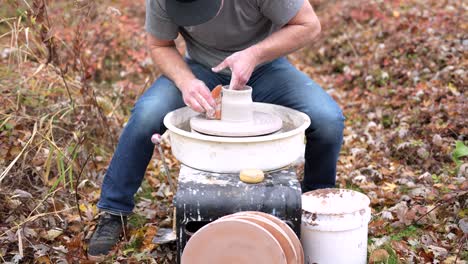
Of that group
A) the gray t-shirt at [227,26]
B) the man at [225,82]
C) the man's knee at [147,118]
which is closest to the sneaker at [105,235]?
the man at [225,82]

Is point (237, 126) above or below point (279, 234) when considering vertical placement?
above

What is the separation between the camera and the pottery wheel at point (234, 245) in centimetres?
244

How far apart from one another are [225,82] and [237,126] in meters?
0.63

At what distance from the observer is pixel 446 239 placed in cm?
327

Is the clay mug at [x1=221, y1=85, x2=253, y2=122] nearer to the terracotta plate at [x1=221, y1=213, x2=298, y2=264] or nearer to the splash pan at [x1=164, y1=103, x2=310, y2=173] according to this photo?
the splash pan at [x1=164, y1=103, x2=310, y2=173]

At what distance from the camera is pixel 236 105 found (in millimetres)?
2930

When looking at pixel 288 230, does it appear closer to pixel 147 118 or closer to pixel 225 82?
pixel 147 118

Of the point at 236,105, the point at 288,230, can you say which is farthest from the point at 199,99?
the point at 288,230

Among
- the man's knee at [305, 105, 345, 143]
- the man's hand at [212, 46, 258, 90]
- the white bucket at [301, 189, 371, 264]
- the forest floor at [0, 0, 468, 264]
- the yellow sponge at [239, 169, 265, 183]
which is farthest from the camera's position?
the forest floor at [0, 0, 468, 264]

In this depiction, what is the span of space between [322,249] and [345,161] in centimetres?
170

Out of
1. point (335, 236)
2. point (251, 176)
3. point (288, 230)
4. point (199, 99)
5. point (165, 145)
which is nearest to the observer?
point (288, 230)

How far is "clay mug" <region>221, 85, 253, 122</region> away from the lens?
292 centimetres

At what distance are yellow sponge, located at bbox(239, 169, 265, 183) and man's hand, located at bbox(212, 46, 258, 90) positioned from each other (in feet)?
1.50

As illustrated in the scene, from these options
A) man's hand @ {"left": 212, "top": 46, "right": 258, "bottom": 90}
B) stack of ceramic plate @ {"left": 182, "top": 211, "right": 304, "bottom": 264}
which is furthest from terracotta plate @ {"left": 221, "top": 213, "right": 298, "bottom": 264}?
man's hand @ {"left": 212, "top": 46, "right": 258, "bottom": 90}
